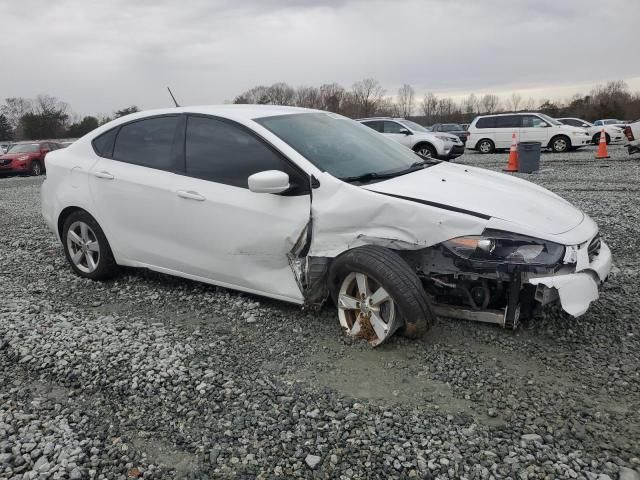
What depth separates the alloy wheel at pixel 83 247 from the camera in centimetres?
484

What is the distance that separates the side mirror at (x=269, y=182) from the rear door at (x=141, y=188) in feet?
3.01

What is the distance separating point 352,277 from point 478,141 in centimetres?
1905

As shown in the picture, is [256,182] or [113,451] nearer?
[113,451]

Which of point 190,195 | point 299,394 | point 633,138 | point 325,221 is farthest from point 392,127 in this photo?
point 299,394

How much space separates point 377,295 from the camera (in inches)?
131

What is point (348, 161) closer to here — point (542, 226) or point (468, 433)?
point (542, 226)

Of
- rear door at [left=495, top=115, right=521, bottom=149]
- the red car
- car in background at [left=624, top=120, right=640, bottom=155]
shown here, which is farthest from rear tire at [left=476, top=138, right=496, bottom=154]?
the red car

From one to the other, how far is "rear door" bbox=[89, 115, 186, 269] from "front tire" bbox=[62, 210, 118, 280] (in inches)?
5.8

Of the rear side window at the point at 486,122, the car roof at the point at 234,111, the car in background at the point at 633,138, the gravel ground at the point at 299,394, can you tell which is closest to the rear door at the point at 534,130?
the rear side window at the point at 486,122

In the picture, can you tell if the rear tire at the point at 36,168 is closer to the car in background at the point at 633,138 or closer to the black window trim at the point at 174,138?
the black window trim at the point at 174,138

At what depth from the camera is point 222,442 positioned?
2551 mm

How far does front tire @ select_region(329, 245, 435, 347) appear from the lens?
10.4ft

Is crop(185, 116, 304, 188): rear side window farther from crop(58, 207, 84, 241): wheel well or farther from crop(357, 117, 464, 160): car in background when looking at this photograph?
crop(357, 117, 464, 160): car in background

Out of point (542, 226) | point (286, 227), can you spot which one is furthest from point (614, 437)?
point (286, 227)
